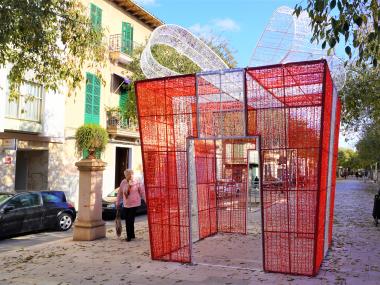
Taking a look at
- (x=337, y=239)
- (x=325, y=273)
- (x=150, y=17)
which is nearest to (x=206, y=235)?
(x=337, y=239)

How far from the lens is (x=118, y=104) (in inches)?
965

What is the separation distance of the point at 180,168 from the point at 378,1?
4.08m

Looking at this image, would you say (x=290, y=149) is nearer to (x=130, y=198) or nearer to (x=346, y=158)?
(x=130, y=198)

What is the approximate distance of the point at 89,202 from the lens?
10297 millimetres

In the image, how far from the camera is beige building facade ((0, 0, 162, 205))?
18078 mm

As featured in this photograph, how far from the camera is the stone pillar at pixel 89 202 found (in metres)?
10.2

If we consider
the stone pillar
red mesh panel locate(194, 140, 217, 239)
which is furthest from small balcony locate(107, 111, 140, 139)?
red mesh panel locate(194, 140, 217, 239)

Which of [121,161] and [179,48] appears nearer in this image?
[179,48]

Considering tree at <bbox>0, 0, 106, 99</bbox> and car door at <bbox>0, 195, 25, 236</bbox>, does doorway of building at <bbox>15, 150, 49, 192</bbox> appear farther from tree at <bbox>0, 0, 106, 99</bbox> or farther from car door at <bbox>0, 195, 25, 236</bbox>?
tree at <bbox>0, 0, 106, 99</bbox>

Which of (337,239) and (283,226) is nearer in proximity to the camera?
(283,226)

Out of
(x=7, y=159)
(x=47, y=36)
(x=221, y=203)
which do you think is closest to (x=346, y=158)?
(x=7, y=159)

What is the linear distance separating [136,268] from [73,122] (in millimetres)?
14856

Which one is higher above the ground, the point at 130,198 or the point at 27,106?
the point at 27,106

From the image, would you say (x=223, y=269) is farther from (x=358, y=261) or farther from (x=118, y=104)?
(x=118, y=104)
